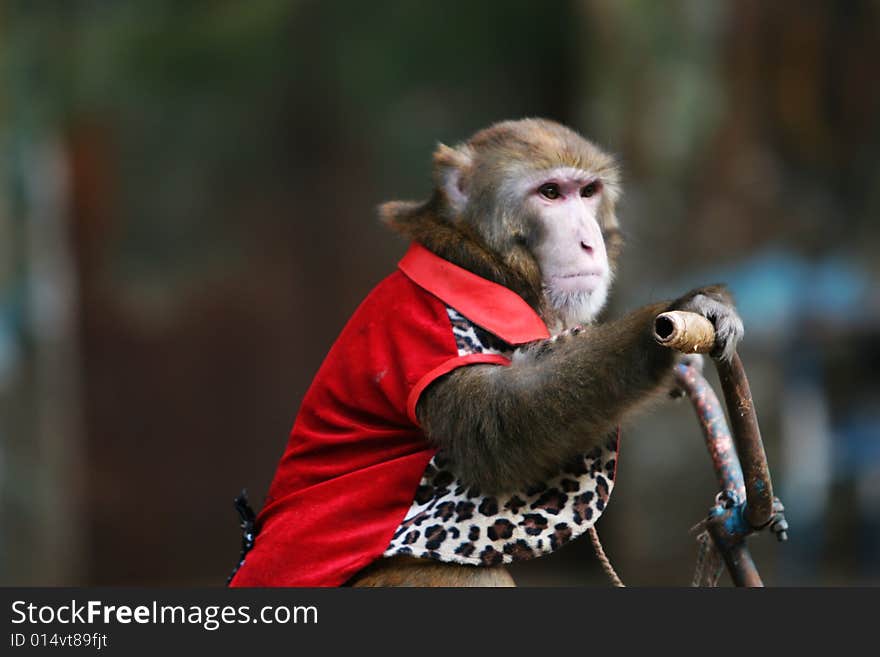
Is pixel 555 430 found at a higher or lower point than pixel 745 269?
higher

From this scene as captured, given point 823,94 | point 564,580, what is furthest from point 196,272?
point 823,94

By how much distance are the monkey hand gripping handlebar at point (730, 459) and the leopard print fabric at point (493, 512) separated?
297 mm

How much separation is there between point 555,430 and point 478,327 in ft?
1.07

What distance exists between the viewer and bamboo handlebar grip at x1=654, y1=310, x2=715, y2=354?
2.75 meters

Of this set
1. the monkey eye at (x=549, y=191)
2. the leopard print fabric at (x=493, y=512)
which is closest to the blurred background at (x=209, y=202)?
the monkey eye at (x=549, y=191)

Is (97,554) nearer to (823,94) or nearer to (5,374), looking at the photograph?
(5,374)

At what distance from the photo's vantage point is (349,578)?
3.28 meters

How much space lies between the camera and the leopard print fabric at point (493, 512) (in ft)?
10.5

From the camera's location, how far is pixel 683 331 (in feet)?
9.00

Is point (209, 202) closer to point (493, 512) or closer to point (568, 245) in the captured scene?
point (568, 245)

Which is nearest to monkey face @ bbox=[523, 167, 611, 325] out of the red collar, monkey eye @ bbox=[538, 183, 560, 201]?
monkey eye @ bbox=[538, 183, 560, 201]

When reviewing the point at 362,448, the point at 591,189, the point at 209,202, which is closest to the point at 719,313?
the point at 591,189

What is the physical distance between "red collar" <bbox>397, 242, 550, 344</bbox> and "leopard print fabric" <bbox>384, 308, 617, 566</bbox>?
0.12ft

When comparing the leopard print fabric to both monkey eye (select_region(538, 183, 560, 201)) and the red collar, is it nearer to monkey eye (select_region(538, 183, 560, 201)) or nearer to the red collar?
the red collar
